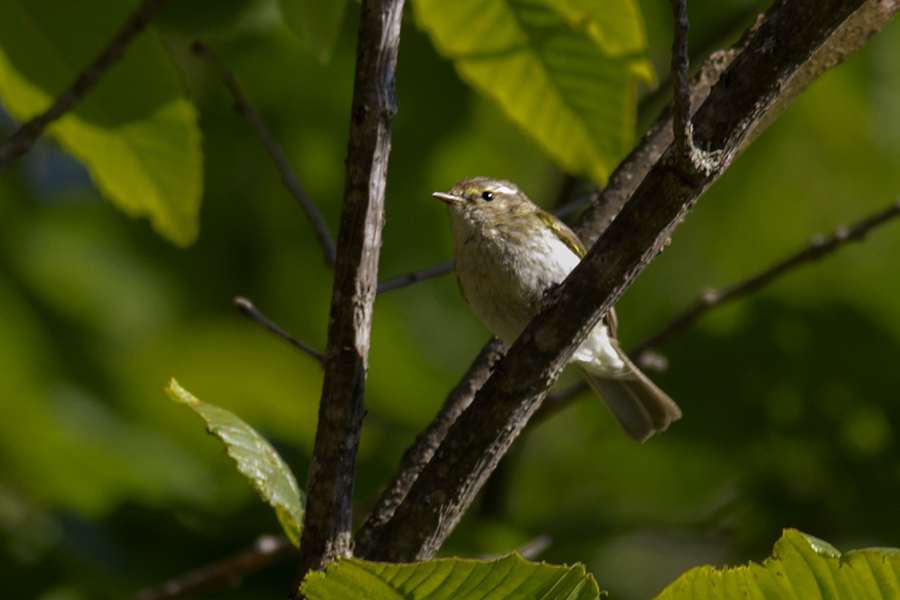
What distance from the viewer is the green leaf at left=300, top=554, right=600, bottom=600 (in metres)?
1.34

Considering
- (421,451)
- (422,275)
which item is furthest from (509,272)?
(421,451)

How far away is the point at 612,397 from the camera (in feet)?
10.8

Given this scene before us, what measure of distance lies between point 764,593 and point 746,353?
258 centimetres

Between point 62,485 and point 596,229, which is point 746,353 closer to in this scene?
point 596,229

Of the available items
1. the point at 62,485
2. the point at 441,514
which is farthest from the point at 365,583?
the point at 62,485

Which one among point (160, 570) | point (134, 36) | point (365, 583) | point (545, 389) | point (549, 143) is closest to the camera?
point (365, 583)

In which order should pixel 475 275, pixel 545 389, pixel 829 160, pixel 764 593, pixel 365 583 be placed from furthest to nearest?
pixel 829 160 < pixel 475 275 < pixel 545 389 < pixel 764 593 < pixel 365 583

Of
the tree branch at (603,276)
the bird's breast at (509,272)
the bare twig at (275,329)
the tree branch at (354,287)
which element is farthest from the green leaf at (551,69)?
the tree branch at (603,276)

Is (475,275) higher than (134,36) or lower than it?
lower

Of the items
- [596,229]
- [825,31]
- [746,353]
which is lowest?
[746,353]

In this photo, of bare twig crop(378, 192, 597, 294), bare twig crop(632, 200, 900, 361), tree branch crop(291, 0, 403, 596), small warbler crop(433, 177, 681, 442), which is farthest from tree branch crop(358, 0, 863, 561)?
bare twig crop(632, 200, 900, 361)

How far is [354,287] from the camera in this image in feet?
5.93

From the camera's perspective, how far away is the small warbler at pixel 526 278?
2.99 meters

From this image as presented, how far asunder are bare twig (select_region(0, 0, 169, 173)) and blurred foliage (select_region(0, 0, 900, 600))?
974 millimetres
